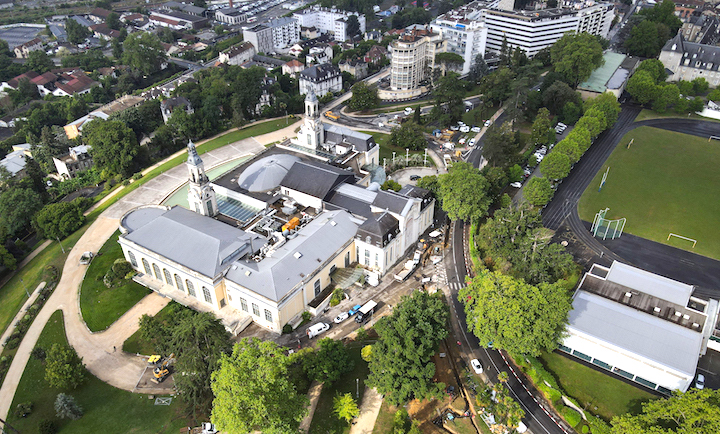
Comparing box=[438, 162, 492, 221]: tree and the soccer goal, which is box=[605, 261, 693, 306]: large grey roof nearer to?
the soccer goal

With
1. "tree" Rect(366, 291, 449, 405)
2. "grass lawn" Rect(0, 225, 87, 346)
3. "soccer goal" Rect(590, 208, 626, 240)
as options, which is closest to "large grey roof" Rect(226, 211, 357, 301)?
"tree" Rect(366, 291, 449, 405)

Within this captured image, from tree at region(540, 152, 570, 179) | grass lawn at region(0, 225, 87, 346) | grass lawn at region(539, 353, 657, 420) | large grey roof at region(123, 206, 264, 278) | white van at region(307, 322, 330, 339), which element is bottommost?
grass lawn at region(0, 225, 87, 346)

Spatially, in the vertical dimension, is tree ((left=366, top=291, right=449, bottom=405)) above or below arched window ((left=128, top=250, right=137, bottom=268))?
above

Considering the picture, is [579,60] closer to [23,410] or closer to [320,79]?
[320,79]

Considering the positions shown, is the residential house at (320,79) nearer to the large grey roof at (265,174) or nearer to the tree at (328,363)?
the large grey roof at (265,174)

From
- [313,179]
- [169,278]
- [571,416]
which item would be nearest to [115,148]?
[169,278]

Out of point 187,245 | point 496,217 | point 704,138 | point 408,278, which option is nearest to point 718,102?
point 704,138

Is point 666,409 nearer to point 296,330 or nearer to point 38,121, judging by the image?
point 296,330
